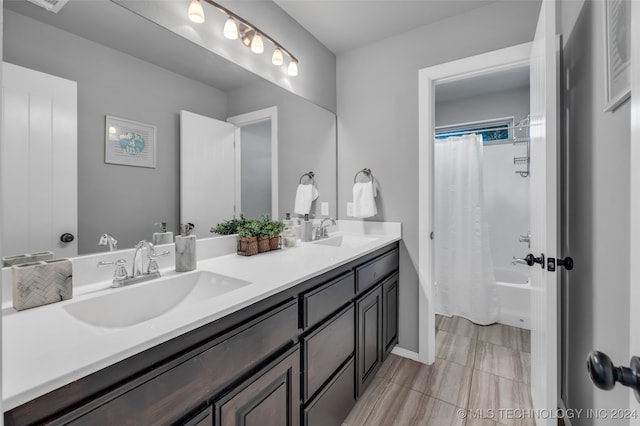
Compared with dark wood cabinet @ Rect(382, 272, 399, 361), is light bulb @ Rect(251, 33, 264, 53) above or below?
above

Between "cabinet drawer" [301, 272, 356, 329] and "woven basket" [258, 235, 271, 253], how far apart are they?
49cm

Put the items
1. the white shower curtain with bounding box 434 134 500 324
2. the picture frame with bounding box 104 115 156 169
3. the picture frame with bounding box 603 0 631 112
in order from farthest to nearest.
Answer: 1. the white shower curtain with bounding box 434 134 500 324
2. the picture frame with bounding box 104 115 156 169
3. the picture frame with bounding box 603 0 631 112

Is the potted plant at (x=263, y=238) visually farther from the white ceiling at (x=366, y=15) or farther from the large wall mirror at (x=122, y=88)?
the white ceiling at (x=366, y=15)

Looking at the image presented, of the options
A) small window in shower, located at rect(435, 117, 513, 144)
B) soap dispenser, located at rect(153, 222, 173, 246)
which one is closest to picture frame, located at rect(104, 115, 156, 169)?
soap dispenser, located at rect(153, 222, 173, 246)

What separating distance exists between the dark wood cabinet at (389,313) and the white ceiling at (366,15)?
70.1 inches

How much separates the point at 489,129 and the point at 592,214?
3022mm

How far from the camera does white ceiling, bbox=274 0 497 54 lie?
75.9 inches

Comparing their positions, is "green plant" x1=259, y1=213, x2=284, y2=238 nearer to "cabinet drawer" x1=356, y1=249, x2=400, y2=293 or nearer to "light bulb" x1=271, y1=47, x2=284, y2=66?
"cabinet drawer" x1=356, y1=249, x2=400, y2=293

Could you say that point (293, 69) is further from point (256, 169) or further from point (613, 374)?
point (613, 374)

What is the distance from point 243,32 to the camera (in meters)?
1.69

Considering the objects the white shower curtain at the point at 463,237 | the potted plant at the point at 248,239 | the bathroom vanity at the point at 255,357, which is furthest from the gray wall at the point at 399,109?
the potted plant at the point at 248,239

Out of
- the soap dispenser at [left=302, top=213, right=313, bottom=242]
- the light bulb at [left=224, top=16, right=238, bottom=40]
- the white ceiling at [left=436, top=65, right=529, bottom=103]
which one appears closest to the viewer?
the light bulb at [left=224, top=16, right=238, bottom=40]

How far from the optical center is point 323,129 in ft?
8.00

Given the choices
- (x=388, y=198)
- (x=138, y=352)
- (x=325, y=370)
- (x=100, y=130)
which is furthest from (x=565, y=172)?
(x=100, y=130)
